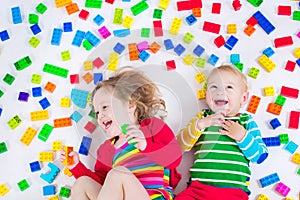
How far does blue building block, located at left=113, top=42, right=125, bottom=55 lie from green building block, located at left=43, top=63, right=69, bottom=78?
0.18 metres

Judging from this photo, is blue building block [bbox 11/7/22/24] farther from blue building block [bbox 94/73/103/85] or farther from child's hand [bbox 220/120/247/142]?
child's hand [bbox 220/120/247/142]

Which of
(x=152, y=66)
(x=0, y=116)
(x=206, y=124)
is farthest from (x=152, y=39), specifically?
(x=0, y=116)

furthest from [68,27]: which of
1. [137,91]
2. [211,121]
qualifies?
[211,121]

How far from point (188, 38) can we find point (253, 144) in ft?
1.33

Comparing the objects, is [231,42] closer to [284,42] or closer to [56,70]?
[284,42]

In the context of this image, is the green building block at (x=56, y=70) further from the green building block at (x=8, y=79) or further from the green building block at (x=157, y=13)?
the green building block at (x=157, y=13)

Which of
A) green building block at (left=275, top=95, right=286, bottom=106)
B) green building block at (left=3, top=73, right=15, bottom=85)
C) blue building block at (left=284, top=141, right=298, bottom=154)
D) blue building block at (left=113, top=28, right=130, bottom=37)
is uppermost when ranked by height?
blue building block at (left=113, top=28, right=130, bottom=37)

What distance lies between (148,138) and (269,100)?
43 centimetres

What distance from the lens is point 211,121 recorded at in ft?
4.53

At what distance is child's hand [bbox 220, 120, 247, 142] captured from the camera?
4.49ft

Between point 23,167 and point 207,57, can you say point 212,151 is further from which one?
point 23,167

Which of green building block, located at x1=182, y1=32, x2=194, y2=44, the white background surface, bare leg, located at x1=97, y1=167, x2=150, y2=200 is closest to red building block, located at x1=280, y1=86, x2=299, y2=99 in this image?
the white background surface

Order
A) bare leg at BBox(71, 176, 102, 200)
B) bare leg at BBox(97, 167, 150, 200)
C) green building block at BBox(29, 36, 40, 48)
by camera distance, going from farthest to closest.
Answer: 1. green building block at BBox(29, 36, 40, 48)
2. bare leg at BBox(71, 176, 102, 200)
3. bare leg at BBox(97, 167, 150, 200)

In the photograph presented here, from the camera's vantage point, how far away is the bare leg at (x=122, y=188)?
1.24 meters
